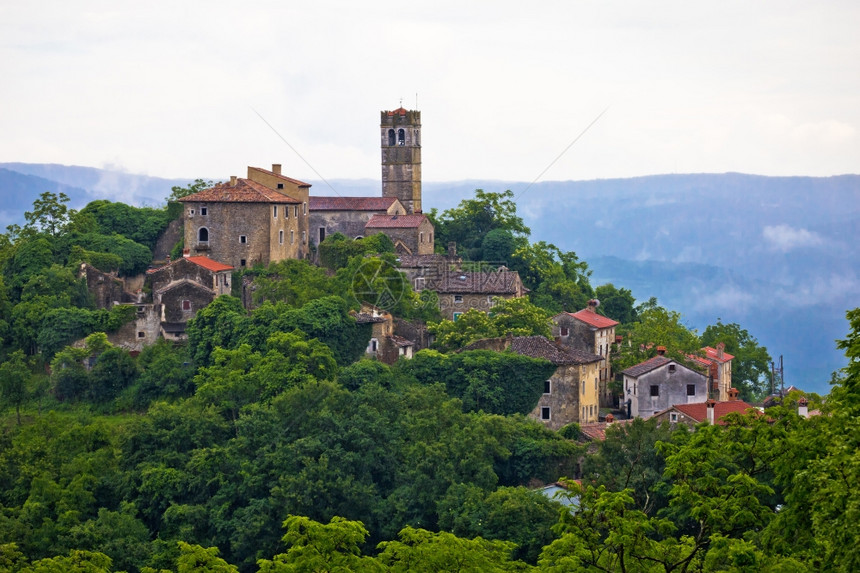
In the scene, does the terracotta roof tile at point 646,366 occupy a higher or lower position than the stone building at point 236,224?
lower

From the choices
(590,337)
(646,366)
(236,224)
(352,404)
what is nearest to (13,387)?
(236,224)

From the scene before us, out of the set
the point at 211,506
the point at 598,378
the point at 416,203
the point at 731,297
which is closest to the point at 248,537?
the point at 211,506

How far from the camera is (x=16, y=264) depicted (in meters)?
56.9

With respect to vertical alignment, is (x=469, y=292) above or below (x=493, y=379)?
above

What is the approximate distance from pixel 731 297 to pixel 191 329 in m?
126

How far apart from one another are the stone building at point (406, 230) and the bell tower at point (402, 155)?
1138 cm

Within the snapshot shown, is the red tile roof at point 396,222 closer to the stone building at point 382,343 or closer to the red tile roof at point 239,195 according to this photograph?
the red tile roof at point 239,195

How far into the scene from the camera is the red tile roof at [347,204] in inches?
2596

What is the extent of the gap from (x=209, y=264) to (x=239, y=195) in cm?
364

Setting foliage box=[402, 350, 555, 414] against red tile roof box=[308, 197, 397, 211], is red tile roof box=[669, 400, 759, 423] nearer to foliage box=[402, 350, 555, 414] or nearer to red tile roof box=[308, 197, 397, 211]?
foliage box=[402, 350, 555, 414]

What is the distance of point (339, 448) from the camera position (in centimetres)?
4347

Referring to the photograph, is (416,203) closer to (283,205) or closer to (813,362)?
(283,205)

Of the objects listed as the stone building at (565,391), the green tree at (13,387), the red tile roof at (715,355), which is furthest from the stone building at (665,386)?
the green tree at (13,387)

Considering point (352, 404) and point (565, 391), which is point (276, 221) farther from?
point (565, 391)
